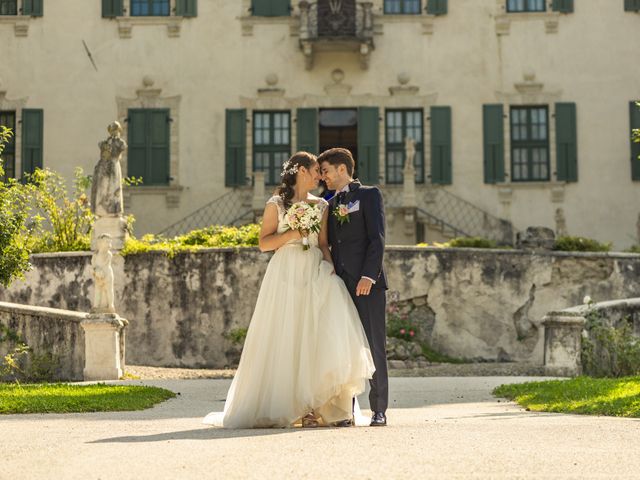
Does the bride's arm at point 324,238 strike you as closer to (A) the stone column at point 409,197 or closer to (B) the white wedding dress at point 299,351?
(B) the white wedding dress at point 299,351

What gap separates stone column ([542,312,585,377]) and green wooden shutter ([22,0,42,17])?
14600mm

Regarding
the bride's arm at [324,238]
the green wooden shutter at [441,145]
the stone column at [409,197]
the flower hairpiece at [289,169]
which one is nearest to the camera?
the bride's arm at [324,238]

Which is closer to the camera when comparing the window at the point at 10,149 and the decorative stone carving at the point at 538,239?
the decorative stone carving at the point at 538,239

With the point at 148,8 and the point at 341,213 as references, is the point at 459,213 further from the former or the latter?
the point at 341,213

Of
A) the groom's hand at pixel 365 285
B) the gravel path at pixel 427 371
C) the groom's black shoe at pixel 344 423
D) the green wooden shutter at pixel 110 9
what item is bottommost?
the gravel path at pixel 427 371

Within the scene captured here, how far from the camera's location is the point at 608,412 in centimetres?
873

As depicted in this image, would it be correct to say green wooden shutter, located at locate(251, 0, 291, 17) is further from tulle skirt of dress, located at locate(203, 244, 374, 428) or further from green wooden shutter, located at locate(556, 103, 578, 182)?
tulle skirt of dress, located at locate(203, 244, 374, 428)

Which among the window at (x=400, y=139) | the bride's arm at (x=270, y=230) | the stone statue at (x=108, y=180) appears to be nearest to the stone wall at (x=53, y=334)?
the stone statue at (x=108, y=180)

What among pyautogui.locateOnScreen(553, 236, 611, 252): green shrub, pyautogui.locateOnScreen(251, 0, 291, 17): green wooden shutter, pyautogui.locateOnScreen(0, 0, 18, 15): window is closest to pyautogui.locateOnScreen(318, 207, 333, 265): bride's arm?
pyautogui.locateOnScreen(553, 236, 611, 252): green shrub

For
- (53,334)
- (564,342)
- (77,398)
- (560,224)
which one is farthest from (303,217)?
(560,224)

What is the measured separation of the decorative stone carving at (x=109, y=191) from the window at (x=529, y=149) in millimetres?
8905

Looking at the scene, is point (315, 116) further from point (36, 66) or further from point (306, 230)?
point (306, 230)

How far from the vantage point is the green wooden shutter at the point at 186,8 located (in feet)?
79.6

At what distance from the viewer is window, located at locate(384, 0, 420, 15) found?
24.3 meters
